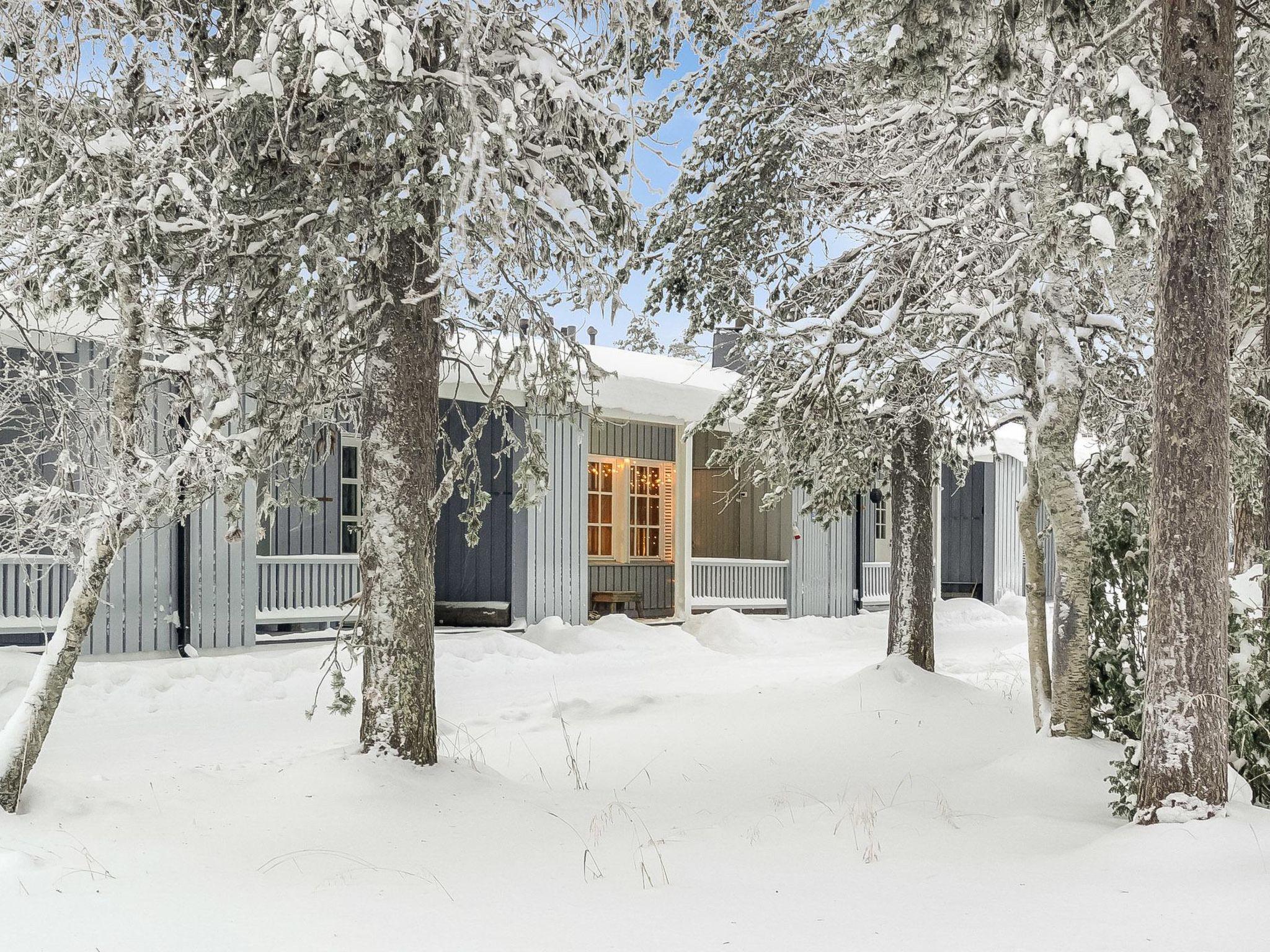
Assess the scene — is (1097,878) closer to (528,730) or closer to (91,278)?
(528,730)

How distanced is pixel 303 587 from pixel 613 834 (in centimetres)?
769

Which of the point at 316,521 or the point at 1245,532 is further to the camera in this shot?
the point at 316,521

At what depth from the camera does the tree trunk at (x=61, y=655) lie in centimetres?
522

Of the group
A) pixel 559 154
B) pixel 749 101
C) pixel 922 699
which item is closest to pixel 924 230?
pixel 749 101

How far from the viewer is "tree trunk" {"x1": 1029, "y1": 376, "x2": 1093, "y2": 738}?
6805 millimetres

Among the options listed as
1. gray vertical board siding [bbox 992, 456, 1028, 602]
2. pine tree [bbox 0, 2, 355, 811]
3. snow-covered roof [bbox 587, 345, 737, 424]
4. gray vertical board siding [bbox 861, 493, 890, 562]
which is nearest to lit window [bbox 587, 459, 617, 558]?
snow-covered roof [bbox 587, 345, 737, 424]

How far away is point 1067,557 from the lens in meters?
6.89

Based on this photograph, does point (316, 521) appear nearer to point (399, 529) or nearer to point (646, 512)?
point (646, 512)

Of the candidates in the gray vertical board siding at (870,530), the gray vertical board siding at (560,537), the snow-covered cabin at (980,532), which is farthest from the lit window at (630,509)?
the snow-covered cabin at (980,532)

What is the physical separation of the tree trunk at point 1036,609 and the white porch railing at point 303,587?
7.05 meters

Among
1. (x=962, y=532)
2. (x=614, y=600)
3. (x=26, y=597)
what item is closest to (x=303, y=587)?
(x=26, y=597)

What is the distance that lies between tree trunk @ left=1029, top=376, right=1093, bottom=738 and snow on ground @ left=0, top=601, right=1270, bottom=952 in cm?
21

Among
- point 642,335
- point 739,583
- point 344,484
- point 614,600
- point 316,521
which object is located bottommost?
point 614,600

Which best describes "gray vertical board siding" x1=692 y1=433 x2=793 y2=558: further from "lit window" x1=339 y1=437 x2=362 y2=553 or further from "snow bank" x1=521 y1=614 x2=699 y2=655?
"lit window" x1=339 y1=437 x2=362 y2=553
